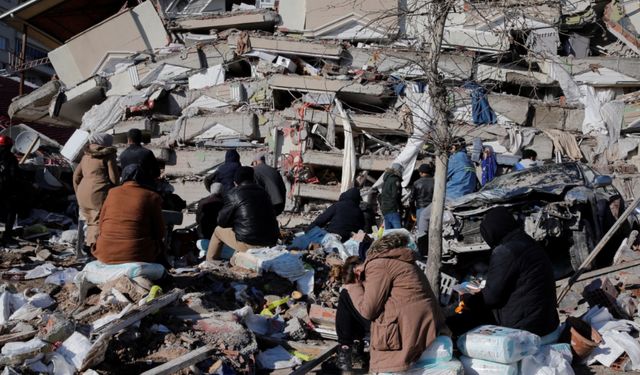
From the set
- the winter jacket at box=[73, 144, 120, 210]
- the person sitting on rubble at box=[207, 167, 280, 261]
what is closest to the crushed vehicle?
the person sitting on rubble at box=[207, 167, 280, 261]

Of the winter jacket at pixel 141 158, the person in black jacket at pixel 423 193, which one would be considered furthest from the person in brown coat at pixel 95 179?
the person in black jacket at pixel 423 193

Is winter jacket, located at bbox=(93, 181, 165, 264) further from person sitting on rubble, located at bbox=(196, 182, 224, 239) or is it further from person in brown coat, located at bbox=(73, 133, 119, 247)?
person sitting on rubble, located at bbox=(196, 182, 224, 239)

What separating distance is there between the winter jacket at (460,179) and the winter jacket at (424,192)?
0.29m

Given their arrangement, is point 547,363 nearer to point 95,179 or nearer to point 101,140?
point 95,179

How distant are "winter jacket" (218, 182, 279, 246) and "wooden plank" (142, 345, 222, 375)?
9.36 feet

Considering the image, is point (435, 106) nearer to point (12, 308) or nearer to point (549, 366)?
point (549, 366)

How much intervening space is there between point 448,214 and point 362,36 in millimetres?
7957

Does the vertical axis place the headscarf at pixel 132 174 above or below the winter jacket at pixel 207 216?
above

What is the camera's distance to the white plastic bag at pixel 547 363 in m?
5.16

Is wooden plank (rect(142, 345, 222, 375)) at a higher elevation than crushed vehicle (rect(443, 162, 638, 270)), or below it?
below

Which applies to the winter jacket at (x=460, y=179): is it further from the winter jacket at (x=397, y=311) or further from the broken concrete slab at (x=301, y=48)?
the broken concrete slab at (x=301, y=48)

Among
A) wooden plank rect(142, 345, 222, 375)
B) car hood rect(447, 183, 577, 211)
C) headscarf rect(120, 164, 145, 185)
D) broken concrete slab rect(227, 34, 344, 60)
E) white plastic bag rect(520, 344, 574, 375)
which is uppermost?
broken concrete slab rect(227, 34, 344, 60)

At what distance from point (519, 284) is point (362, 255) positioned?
152 inches

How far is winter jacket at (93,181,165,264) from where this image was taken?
20.1 ft
